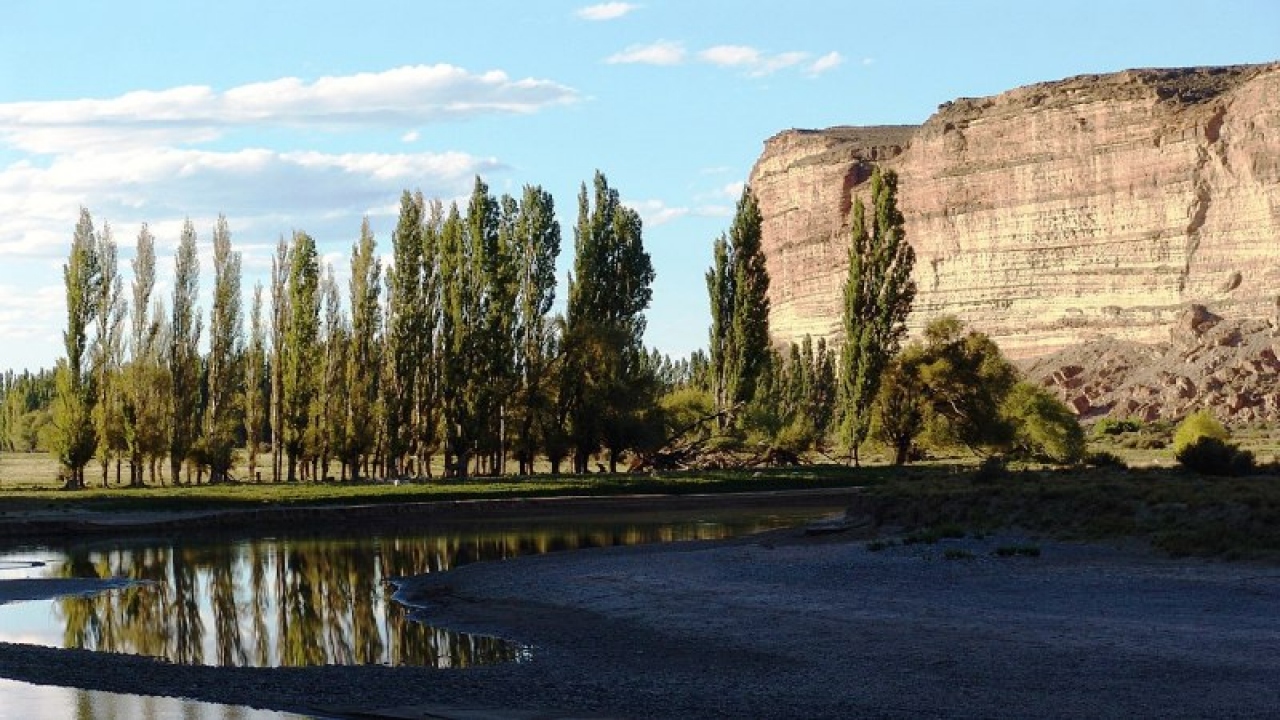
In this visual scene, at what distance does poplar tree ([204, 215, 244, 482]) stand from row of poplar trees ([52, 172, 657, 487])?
82 mm

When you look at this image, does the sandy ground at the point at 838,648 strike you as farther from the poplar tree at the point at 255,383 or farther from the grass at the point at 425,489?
the poplar tree at the point at 255,383

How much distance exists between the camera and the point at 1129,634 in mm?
17438

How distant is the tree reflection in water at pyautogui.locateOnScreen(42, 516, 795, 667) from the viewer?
20.6 meters

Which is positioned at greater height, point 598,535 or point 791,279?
point 791,279

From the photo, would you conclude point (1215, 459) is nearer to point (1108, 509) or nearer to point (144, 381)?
point (1108, 509)

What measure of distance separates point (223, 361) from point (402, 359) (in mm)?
8781

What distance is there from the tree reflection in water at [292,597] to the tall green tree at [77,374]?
20.5 meters

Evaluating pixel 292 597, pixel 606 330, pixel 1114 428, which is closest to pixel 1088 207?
pixel 1114 428

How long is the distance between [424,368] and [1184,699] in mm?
47633

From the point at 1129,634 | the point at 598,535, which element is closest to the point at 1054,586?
the point at 1129,634

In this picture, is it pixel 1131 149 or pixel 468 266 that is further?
pixel 1131 149

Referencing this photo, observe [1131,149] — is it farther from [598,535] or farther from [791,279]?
[598,535]

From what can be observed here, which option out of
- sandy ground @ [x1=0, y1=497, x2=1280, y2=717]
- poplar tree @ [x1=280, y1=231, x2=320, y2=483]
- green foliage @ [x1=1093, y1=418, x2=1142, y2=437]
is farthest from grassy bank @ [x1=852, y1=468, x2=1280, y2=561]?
green foliage @ [x1=1093, y1=418, x2=1142, y2=437]

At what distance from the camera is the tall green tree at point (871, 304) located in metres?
63.3
